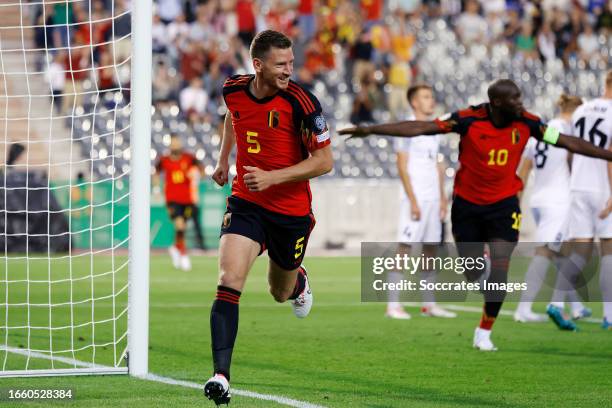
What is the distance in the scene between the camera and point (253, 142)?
22.9 feet

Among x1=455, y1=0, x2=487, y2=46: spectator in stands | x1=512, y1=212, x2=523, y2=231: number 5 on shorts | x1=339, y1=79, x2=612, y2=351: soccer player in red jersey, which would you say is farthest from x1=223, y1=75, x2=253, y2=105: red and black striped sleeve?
x1=455, y1=0, x2=487, y2=46: spectator in stands

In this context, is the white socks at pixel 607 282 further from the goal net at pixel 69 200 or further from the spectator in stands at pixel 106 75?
the spectator in stands at pixel 106 75

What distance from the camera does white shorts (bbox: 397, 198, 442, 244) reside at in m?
12.4

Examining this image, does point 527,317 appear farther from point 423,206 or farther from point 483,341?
point 483,341

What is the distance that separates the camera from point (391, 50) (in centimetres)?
2622

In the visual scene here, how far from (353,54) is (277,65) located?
62.4 feet

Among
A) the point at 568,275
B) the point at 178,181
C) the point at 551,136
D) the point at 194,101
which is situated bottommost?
the point at 568,275

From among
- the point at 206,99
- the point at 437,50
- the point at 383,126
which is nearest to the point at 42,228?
the point at 206,99

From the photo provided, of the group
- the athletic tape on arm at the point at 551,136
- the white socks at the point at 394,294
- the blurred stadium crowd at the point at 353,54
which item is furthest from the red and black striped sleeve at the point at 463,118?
the blurred stadium crowd at the point at 353,54

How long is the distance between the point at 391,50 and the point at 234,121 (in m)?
19.5

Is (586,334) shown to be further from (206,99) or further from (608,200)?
(206,99)

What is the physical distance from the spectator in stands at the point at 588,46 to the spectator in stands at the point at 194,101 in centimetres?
996

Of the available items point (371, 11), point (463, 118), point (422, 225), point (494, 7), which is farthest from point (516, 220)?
point (494, 7)

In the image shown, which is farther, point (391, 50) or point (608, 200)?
point (391, 50)
